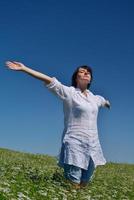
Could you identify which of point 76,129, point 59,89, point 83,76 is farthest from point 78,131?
point 83,76

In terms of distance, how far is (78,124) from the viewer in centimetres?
1705

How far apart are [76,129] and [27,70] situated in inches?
106

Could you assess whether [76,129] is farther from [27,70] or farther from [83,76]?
[27,70]

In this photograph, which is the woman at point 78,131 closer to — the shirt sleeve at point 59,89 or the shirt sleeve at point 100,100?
the shirt sleeve at point 59,89

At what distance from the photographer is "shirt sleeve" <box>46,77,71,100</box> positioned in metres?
16.6

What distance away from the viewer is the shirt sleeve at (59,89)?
16.6m

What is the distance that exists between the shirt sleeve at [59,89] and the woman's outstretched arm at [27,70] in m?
0.18

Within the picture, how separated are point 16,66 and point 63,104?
2543mm

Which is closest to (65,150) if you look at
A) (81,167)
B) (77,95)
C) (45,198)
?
(81,167)

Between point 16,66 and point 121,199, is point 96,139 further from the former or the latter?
point 16,66

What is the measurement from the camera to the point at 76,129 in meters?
17.0

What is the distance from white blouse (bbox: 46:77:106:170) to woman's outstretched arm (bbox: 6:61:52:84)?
18.5 inches

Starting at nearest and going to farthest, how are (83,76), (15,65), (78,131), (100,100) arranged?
1. (15,65)
2. (78,131)
3. (83,76)
4. (100,100)

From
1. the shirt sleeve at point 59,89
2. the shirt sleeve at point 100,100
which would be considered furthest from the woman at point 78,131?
the shirt sleeve at point 100,100
